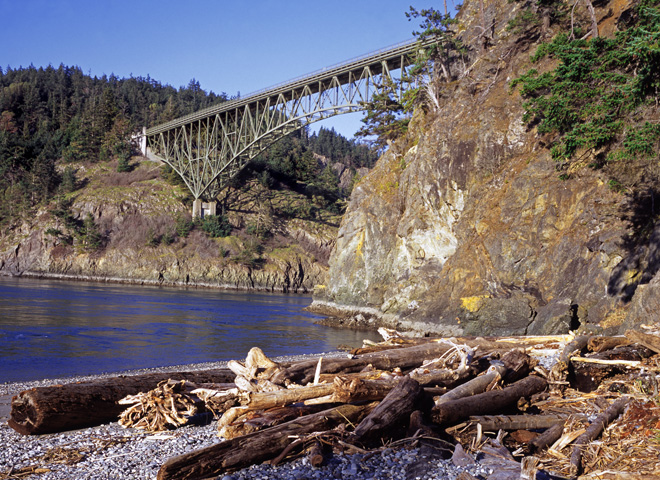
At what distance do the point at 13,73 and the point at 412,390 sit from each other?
145313 mm

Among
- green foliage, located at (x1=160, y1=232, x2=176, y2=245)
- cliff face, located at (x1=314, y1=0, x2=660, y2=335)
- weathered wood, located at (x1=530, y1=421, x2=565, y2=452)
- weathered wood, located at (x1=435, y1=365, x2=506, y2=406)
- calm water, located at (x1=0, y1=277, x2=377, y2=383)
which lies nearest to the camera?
weathered wood, located at (x1=530, y1=421, x2=565, y2=452)

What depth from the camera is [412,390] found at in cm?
633

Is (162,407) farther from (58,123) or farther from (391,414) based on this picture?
(58,123)

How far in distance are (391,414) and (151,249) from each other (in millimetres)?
66395

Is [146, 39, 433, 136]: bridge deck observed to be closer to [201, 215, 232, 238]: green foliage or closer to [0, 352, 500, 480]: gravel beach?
[201, 215, 232, 238]: green foliage

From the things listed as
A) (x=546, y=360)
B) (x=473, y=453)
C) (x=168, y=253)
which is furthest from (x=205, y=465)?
(x=168, y=253)

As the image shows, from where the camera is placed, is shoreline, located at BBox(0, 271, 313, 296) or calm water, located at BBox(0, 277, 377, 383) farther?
shoreline, located at BBox(0, 271, 313, 296)

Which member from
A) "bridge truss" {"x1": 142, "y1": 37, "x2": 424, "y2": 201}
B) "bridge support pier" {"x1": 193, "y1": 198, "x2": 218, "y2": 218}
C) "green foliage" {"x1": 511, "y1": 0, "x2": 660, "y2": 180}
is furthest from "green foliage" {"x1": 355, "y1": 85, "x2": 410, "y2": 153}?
"bridge support pier" {"x1": 193, "y1": 198, "x2": 218, "y2": 218}

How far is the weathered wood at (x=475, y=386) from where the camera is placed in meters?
6.85

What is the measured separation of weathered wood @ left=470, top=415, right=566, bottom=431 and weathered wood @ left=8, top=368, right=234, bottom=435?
5.17 m

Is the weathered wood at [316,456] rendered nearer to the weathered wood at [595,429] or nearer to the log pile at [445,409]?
the log pile at [445,409]

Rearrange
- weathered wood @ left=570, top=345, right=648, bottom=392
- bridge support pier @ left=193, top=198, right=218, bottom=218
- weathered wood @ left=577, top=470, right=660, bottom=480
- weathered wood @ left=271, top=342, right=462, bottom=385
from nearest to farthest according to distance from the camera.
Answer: weathered wood @ left=577, top=470, right=660, bottom=480 < weathered wood @ left=271, top=342, right=462, bottom=385 < weathered wood @ left=570, top=345, right=648, bottom=392 < bridge support pier @ left=193, top=198, right=218, bottom=218

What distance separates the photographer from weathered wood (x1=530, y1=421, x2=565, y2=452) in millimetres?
5770

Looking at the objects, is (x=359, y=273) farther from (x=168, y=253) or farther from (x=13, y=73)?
(x=13, y=73)
